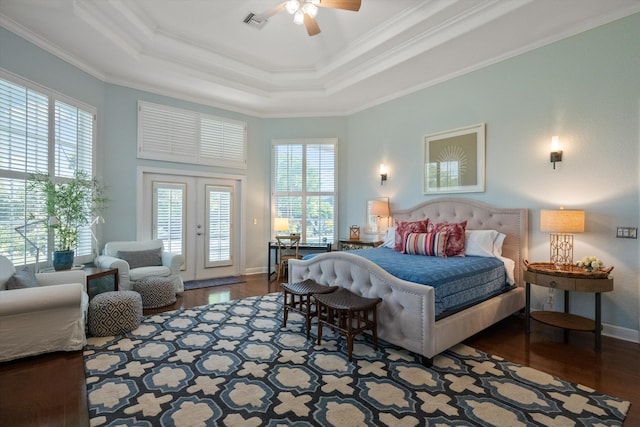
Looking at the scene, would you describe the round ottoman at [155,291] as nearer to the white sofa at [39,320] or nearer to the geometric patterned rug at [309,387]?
the geometric patterned rug at [309,387]

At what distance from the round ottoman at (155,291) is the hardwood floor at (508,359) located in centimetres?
133

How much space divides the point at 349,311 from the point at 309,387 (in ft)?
2.15

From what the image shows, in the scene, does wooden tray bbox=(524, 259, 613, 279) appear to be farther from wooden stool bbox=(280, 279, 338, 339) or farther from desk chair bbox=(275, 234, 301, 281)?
desk chair bbox=(275, 234, 301, 281)

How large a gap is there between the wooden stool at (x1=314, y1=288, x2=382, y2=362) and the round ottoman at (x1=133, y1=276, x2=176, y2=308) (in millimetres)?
2391

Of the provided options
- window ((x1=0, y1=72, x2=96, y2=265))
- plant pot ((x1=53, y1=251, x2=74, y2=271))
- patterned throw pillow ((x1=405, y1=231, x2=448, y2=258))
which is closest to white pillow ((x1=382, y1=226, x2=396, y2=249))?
patterned throw pillow ((x1=405, y1=231, x2=448, y2=258))

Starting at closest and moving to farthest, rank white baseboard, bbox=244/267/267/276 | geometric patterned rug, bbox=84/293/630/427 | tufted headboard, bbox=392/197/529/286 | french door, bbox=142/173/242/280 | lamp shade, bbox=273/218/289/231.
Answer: geometric patterned rug, bbox=84/293/630/427, tufted headboard, bbox=392/197/529/286, french door, bbox=142/173/242/280, lamp shade, bbox=273/218/289/231, white baseboard, bbox=244/267/267/276

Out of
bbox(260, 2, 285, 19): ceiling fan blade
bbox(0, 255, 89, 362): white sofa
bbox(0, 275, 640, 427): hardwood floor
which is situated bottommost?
bbox(0, 275, 640, 427): hardwood floor

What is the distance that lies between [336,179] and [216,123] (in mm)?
2601

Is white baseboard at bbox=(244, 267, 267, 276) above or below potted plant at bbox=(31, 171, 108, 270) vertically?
below

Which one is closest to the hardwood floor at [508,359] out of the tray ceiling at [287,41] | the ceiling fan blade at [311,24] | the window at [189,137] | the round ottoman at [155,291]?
the round ottoman at [155,291]

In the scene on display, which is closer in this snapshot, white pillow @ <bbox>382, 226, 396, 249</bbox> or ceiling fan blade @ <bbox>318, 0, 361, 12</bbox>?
ceiling fan blade @ <bbox>318, 0, 361, 12</bbox>

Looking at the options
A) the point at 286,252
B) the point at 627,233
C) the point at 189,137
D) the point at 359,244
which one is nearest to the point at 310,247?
the point at 286,252

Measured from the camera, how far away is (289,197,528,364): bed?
2.55 meters

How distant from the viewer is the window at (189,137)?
5.18 m
